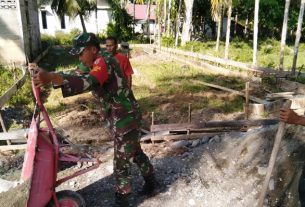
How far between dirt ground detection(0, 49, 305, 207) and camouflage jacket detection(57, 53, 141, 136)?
1049 millimetres

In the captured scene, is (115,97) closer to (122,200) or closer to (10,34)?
(122,200)

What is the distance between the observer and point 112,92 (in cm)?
361

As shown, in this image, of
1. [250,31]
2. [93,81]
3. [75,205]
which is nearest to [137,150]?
[75,205]

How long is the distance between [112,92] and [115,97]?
2.6 inches

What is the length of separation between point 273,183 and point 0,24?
1438cm

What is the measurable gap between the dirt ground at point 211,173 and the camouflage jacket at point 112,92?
105 cm

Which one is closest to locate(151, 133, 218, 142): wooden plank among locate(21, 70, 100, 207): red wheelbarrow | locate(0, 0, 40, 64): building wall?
locate(21, 70, 100, 207): red wheelbarrow

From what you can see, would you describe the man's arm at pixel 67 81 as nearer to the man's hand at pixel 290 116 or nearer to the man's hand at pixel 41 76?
the man's hand at pixel 41 76

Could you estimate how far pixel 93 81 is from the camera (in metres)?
3.21

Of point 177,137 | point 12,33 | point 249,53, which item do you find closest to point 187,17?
point 249,53

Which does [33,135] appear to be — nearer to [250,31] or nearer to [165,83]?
[165,83]

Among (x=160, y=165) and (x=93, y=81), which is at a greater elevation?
(x=93, y=81)

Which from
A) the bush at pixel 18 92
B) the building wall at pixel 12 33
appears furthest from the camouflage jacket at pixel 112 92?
the building wall at pixel 12 33

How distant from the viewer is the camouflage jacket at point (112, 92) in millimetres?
3240
